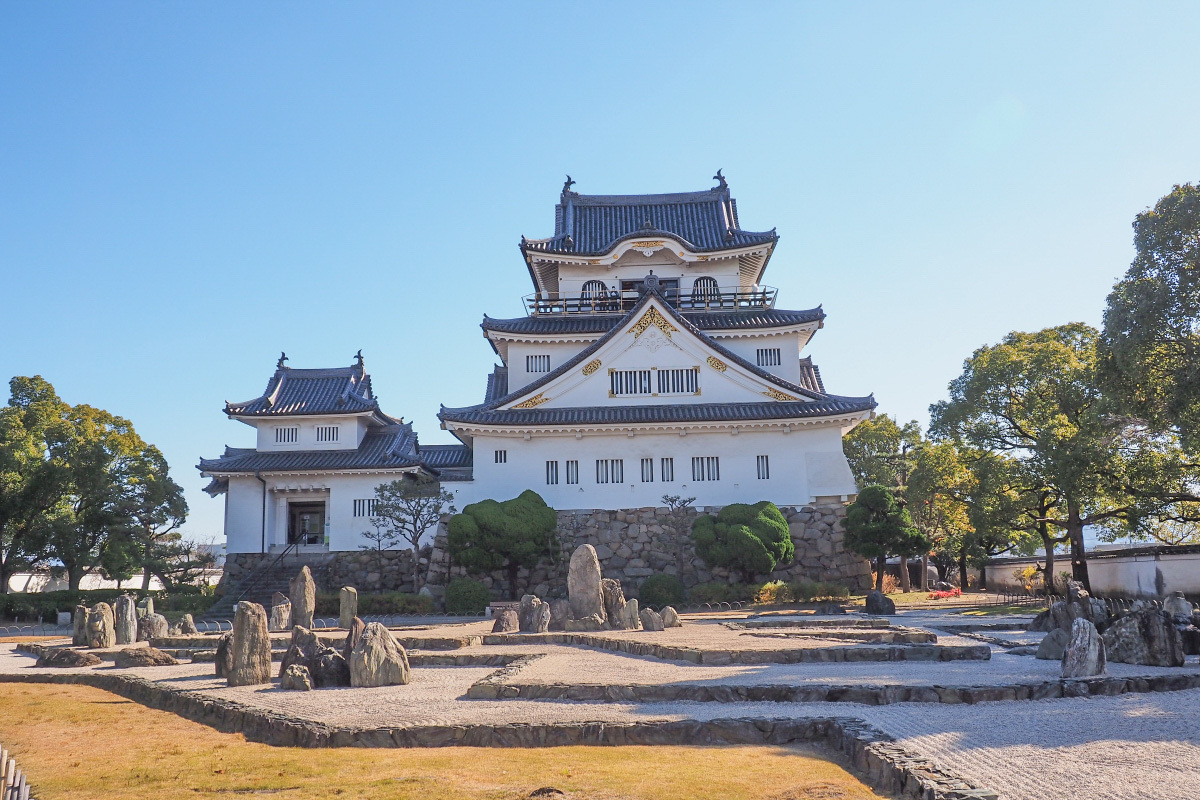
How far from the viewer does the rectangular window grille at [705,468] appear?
37594mm

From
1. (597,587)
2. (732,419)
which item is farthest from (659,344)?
(597,587)

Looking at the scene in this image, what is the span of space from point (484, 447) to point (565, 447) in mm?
3277

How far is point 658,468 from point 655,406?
2606mm

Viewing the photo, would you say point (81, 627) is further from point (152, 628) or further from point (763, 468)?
point (763, 468)

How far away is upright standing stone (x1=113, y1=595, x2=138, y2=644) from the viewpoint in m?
24.2

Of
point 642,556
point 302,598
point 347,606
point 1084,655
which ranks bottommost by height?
point 347,606

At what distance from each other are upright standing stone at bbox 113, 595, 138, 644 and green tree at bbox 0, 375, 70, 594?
14048 millimetres

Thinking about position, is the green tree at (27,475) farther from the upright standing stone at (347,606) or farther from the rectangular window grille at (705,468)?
the rectangular window grille at (705,468)

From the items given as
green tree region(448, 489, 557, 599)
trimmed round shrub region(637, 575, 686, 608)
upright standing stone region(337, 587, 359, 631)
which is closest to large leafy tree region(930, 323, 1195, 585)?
trimmed round shrub region(637, 575, 686, 608)

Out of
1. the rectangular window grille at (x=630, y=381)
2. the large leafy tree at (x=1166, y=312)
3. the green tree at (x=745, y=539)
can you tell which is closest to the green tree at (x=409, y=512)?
the rectangular window grille at (x=630, y=381)

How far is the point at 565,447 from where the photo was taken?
125 ft

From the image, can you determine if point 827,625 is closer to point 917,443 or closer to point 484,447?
point 484,447

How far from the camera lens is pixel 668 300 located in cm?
4403

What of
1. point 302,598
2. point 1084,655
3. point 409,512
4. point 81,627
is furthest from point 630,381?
point 1084,655
